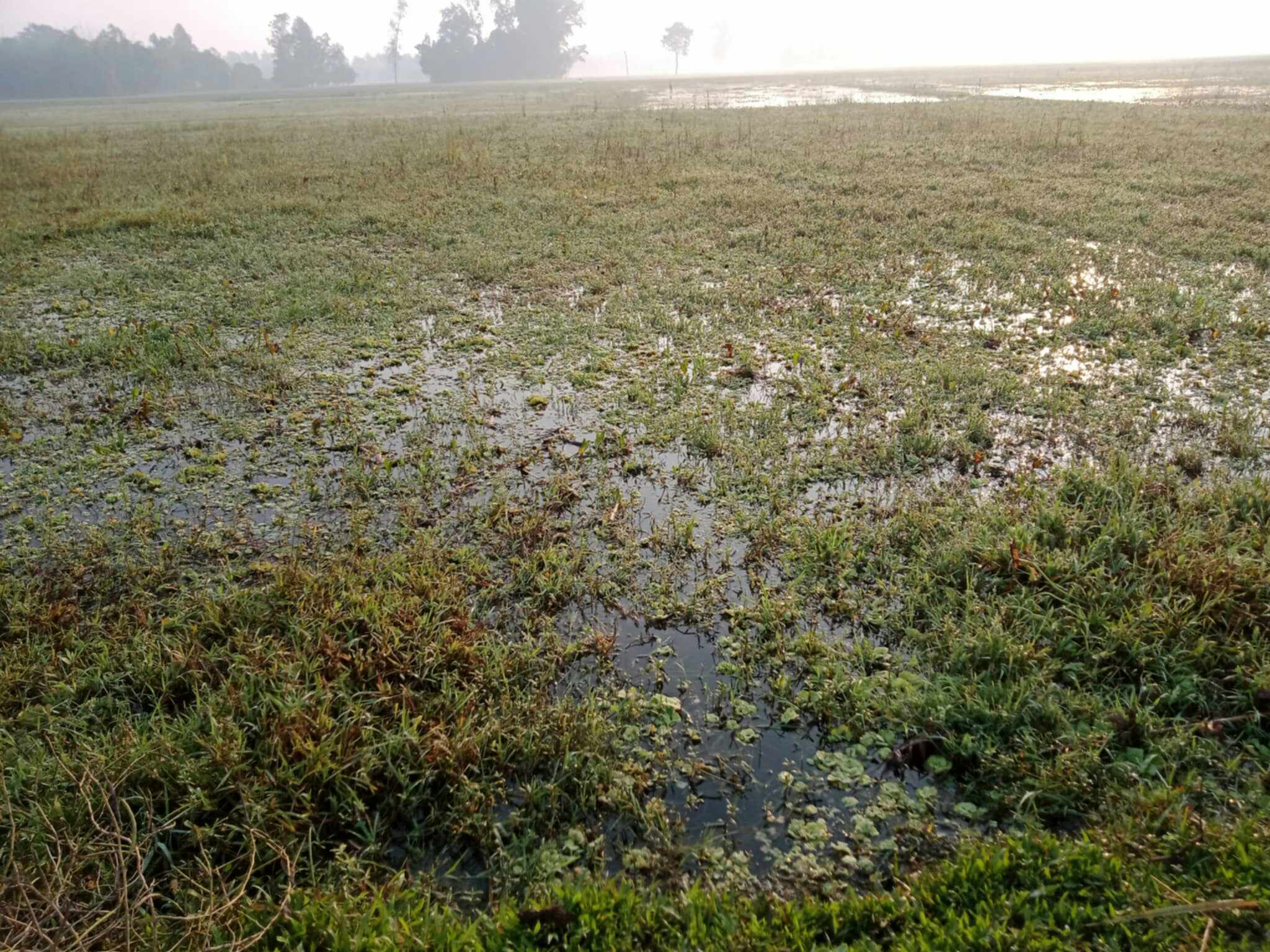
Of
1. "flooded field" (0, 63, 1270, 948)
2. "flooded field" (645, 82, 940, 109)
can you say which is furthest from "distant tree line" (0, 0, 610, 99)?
"flooded field" (0, 63, 1270, 948)

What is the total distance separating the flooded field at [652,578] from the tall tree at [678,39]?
144 m

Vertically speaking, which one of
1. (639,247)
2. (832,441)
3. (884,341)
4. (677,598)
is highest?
(639,247)

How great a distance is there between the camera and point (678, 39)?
5320 inches

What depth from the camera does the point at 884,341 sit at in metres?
7.48

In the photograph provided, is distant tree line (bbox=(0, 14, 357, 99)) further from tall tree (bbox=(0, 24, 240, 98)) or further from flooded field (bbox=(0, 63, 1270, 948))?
flooded field (bbox=(0, 63, 1270, 948))

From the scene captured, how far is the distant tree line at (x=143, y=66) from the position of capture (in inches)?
4104

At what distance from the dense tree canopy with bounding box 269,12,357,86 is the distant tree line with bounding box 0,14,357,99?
96 mm

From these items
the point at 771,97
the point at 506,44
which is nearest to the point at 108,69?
the point at 506,44

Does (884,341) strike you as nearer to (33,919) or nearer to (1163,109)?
(33,919)

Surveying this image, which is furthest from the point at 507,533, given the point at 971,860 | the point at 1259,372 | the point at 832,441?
the point at 1259,372

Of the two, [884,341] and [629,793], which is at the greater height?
[884,341]

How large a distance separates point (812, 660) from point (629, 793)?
3.72ft

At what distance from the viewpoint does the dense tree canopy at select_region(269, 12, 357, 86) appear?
11912 cm

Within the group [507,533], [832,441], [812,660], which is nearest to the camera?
[812,660]
